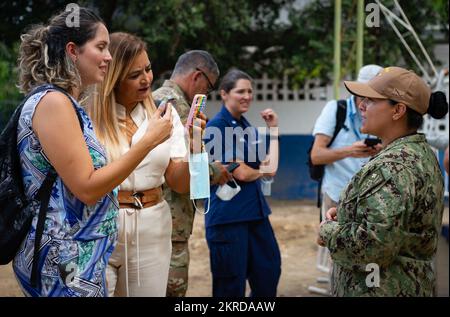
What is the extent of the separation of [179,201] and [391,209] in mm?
1653

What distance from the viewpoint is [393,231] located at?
2338mm

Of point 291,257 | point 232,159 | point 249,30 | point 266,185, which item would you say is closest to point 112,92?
point 232,159

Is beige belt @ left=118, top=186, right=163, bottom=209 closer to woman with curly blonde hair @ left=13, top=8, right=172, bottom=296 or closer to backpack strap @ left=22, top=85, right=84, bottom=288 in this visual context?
woman with curly blonde hair @ left=13, top=8, right=172, bottom=296

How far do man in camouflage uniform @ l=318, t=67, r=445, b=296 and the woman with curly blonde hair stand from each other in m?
0.78

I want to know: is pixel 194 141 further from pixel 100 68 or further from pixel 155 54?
pixel 155 54

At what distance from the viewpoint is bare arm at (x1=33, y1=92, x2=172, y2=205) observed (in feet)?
6.97

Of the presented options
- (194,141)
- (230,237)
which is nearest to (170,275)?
(230,237)

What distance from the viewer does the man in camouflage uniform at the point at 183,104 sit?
12.3 feet

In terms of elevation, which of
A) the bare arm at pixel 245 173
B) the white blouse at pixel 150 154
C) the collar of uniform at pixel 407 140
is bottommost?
the bare arm at pixel 245 173

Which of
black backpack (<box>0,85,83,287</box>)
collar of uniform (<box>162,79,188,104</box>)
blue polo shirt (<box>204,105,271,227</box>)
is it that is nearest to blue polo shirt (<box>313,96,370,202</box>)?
blue polo shirt (<box>204,105,271,227</box>)

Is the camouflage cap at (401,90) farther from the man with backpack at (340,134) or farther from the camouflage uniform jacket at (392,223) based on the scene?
the man with backpack at (340,134)

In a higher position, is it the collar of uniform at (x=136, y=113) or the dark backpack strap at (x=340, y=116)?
the collar of uniform at (x=136, y=113)

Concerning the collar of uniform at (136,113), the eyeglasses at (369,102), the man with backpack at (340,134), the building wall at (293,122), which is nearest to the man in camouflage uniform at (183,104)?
the collar of uniform at (136,113)

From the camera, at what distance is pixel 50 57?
225cm
